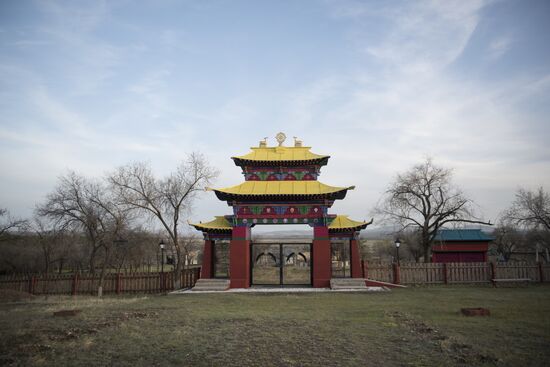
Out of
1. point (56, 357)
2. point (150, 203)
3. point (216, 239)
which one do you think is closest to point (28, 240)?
point (150, 203)

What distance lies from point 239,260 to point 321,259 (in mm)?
5286

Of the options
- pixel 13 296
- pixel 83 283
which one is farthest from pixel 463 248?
pixel 13 296

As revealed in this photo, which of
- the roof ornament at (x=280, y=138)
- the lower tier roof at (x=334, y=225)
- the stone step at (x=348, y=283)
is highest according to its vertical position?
the roof ornament at (x=280, y=138)

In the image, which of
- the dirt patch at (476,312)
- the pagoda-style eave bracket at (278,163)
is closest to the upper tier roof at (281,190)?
the pagoda-style eave bracket at (278,163)

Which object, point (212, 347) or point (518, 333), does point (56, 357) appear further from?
point (518, 333)

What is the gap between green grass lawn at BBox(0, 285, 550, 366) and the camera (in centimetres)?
814

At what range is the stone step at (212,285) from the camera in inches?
890

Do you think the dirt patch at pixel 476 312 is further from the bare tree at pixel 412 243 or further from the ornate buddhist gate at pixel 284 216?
the bare tree at pixel 412 243

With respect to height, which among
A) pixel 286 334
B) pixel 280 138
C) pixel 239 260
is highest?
pixel 280 138

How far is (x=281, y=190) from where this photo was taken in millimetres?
23766

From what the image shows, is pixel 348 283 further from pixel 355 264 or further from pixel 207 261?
pixel 207 261

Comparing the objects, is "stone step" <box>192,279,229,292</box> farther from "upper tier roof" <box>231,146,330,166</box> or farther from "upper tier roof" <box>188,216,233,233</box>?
"upper tier roof" <box>231,146,330,166</box>

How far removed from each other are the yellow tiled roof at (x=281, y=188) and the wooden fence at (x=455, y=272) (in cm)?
Result: 610

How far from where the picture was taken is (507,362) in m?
7.53
